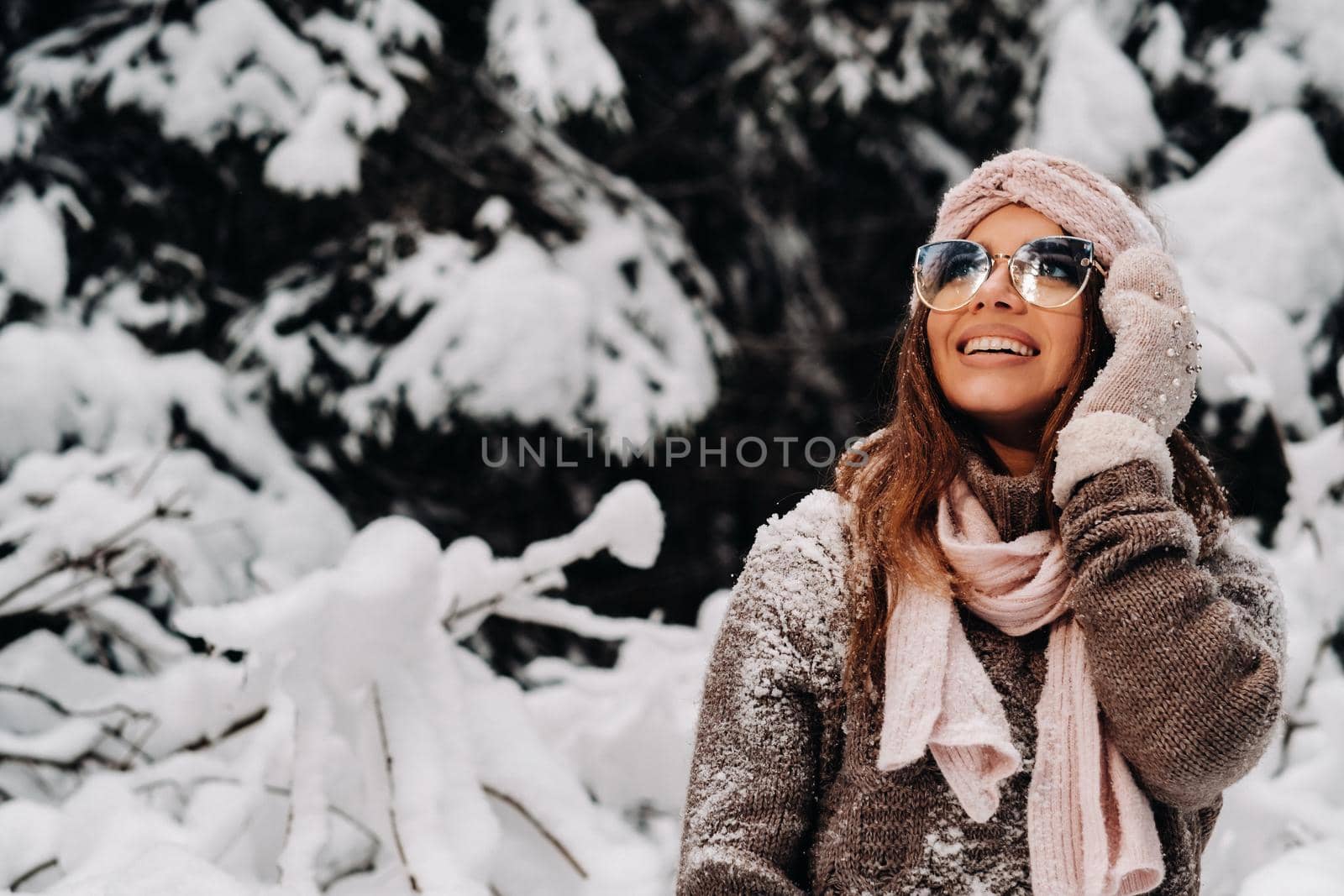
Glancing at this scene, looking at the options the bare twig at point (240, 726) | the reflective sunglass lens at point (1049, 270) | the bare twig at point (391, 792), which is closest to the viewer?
the reflective sunglass lens at point (1049, 270)

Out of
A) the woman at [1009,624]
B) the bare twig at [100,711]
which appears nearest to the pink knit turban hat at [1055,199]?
the woman at [1009,624]

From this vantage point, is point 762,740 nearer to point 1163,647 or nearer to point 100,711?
point 1163,647

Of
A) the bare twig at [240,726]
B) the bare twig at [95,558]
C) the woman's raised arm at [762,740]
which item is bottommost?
the bare twig at [240,726]

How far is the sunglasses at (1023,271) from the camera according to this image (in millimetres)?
1431

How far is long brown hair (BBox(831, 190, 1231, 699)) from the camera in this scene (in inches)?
53.3

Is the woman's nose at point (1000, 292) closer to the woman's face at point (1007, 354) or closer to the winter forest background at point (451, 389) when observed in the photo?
the woman's face at point (1007, 354)

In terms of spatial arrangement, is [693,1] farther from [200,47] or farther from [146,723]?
[146,723]

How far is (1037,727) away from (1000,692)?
0.06 m

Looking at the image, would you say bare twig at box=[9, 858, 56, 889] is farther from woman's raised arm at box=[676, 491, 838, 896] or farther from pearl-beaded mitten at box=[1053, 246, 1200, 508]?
pearl-beaded mitten at box=[1053, 246, 1200, 508]

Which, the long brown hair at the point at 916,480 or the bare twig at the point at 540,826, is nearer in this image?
the long brown hair at the point at 916,480

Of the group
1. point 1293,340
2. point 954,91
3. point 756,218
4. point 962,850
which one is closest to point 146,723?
point 962,850

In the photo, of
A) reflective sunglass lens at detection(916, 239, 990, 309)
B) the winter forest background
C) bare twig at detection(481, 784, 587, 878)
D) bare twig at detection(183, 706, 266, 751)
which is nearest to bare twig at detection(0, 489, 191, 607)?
the winter forest background

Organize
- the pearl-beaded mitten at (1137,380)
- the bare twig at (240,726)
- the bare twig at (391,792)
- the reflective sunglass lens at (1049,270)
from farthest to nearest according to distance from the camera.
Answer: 1. the bare twig at (240,726)
2. the bare twig at (391,792)
3. the reflective sunglass lens at (1049,270)
4. the pearl-beaded mitten at (1137,380)

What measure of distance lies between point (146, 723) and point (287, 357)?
53.3 inches
